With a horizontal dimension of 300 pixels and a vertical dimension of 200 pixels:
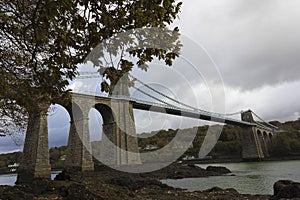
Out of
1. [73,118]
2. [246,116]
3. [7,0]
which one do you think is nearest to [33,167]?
[73,118]

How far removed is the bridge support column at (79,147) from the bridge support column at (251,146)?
3904cm

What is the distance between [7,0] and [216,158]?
64137 mm

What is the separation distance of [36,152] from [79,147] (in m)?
5.76

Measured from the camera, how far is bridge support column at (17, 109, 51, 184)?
23.8 meters

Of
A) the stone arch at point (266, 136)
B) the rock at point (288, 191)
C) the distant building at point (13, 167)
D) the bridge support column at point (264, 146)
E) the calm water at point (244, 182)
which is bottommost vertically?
the calm water at point (244, 182)

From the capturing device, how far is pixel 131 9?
3.62 meters

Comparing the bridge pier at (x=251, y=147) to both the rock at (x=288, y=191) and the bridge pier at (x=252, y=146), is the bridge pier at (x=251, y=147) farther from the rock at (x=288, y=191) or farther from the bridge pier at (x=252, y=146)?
the rock at (x=288, y=191)

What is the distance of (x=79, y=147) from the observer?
96.3 feet

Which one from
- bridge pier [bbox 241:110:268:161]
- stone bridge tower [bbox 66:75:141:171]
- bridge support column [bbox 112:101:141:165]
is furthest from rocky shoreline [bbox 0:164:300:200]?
bridge pier [bbox 241:110:268:161]

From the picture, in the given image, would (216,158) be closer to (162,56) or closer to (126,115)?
(126,115)

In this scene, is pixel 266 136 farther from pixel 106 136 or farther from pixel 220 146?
Result: pixel 106 136

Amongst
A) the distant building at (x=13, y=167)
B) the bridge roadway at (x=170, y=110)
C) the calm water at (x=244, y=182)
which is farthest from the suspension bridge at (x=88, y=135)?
the distant building at (x=13, y=167)

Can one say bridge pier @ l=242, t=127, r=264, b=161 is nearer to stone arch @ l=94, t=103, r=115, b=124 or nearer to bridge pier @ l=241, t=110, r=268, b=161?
bridge pier @ l=241, t=110, r=268, b=161

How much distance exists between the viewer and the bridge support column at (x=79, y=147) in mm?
28641
